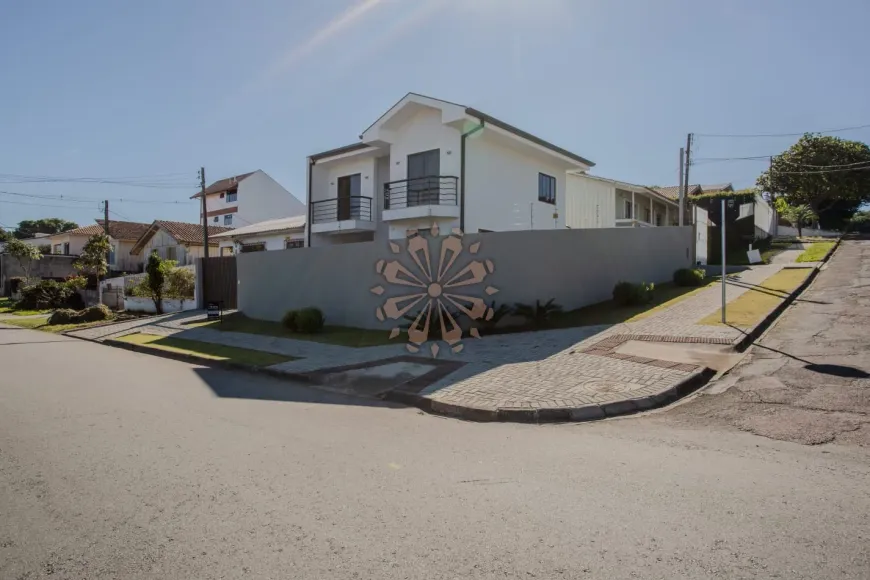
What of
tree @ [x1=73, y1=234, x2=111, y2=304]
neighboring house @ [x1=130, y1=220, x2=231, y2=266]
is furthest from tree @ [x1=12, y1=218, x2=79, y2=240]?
tree @ [x1=73, y1=234, x2=111, y2=304]

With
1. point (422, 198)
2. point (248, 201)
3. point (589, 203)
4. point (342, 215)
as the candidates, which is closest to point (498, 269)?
point (422, 198)

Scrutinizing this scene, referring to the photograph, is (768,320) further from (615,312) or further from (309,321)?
(309,321)

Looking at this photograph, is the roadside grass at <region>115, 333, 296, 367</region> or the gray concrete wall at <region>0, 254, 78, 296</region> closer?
the roadside grass at <region>115, 333, 296, 367</region>

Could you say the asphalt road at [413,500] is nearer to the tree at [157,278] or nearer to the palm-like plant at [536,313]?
the palm-like plant at [536,313]

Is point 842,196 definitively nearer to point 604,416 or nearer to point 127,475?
point 604,416

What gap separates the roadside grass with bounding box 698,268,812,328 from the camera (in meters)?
10.9

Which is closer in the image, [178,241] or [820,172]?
[178,241]

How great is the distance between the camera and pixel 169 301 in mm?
22516

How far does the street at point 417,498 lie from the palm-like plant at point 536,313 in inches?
255

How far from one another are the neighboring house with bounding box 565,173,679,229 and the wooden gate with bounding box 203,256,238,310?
15.0m

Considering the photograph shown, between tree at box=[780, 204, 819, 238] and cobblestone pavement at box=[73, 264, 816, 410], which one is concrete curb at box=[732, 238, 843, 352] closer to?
cobblestone pavement at box=[73, 264, 816, 410]
